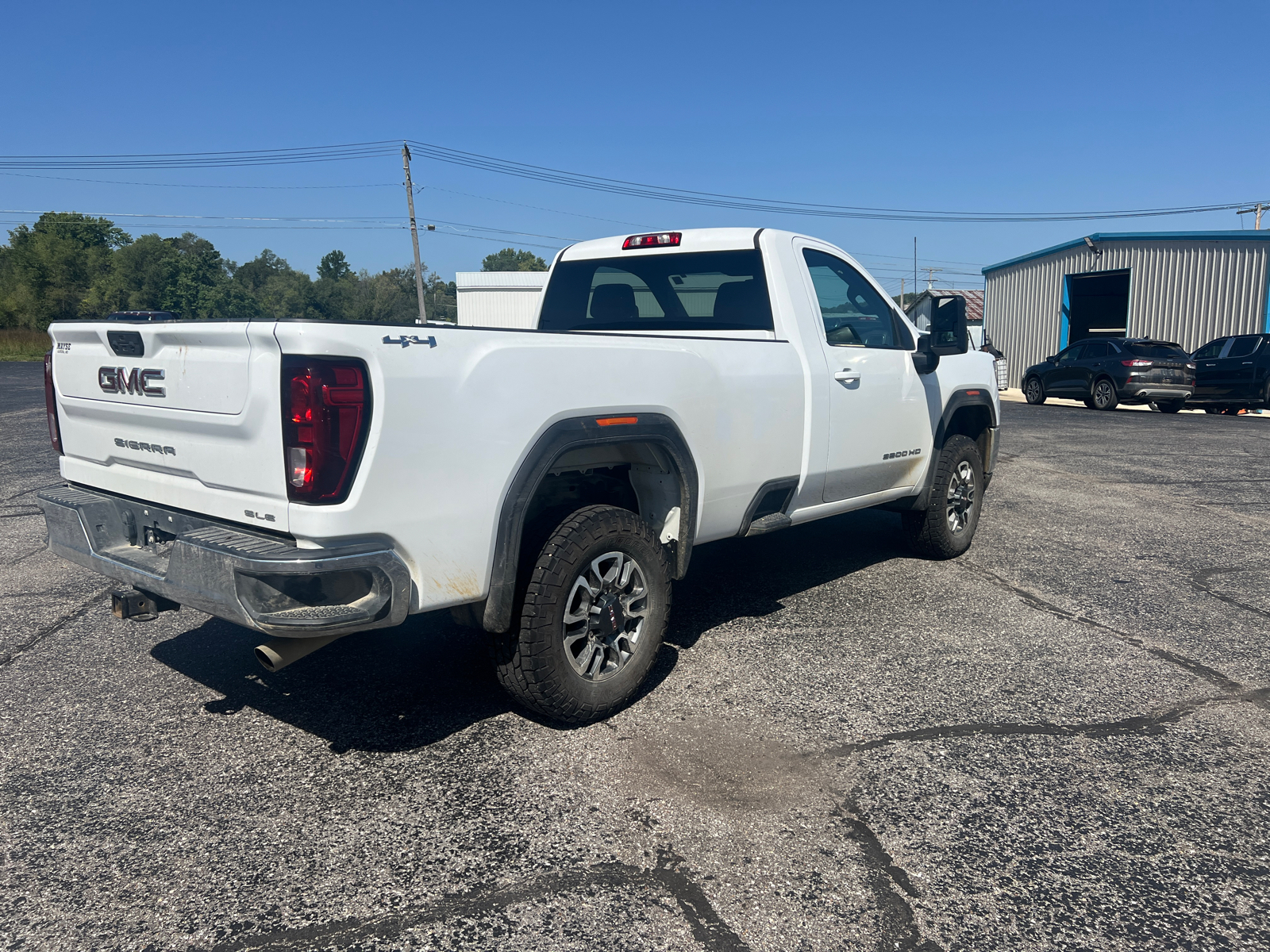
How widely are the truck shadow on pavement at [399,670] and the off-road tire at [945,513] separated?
2.12 feet

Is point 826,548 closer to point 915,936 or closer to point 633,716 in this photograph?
point 633,716

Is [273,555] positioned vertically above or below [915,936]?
above

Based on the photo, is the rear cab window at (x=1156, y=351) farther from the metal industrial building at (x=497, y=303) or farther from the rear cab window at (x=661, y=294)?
the rear cab window at (x=661, y=294)

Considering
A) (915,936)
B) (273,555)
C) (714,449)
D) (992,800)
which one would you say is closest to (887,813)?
(992,800)

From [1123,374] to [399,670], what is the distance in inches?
792

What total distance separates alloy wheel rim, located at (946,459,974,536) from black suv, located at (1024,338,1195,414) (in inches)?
629

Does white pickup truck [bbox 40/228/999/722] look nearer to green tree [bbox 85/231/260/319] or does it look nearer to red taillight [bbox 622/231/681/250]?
red taillight [bbox 622/231/681/250]

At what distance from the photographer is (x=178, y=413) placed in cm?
314

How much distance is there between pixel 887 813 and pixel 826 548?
12.4 ft

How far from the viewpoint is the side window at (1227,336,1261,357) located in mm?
18859

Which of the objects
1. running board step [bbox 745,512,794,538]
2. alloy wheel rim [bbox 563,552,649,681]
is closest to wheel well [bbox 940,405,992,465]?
running board step [bbox 745,512,794,538]

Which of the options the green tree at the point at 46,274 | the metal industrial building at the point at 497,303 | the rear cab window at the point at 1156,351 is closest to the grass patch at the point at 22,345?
the green tree at the point at 46,274

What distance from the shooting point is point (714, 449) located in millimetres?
4062

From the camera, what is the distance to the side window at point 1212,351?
1952cm
